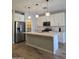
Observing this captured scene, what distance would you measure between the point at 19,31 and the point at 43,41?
306 centimetres

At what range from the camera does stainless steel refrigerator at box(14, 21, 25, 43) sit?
22.1ft

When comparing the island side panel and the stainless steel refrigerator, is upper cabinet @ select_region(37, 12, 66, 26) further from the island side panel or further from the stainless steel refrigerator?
the island side panel

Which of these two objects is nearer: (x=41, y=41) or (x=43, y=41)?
(x=43, y=41)

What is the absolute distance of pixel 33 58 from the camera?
3582 mm

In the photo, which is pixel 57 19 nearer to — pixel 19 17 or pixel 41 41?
pixel 41 41

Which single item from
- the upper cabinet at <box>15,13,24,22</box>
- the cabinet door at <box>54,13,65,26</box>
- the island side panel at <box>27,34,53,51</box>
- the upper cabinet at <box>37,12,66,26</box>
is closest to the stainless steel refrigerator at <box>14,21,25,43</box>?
the upper cabinet at <box>15,13,24,22</box>

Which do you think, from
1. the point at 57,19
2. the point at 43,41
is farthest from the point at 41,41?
the point at 57,19

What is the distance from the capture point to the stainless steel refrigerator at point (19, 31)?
6.75m

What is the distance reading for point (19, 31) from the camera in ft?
23.1

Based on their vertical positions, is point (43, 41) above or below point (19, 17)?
below
